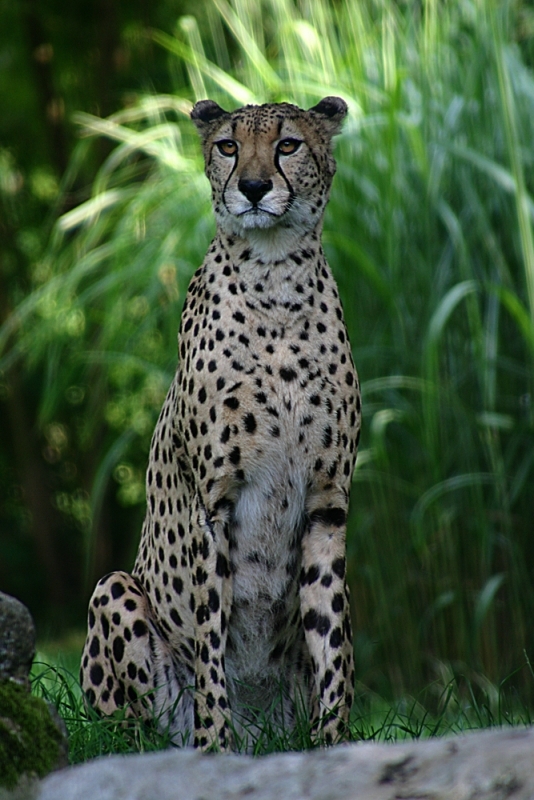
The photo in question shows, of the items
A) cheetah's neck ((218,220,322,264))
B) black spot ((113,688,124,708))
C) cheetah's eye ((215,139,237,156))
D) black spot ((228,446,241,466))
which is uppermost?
cheetah's eye ((215,139,237,156))

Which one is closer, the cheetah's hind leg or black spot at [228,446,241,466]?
black spot at [228,446,241,466]

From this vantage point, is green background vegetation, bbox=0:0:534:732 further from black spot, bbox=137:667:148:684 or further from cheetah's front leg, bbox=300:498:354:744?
black spot, bbox=137:667:148:684

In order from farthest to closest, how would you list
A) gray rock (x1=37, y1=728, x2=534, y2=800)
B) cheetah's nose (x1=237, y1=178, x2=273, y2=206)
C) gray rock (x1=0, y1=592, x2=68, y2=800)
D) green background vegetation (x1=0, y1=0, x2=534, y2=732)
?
green background vegetation (x1=0, y1=0, x2=534, y2=732)
cheetah's nose (x1=237, y1=178, x2=273, y2=206)
gray rock (x1=0, y1=592, x2=68, y2=800)
gray rock (x1=37, y1=728, x2=534, y2=800)

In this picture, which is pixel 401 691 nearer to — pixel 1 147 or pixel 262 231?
pixel 262 231

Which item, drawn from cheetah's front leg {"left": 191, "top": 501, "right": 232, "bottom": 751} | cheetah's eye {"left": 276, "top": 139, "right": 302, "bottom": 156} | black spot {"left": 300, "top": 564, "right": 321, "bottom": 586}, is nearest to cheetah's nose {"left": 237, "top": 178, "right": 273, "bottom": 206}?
cheetah's eye {"left": 276, "top": 139, "right": 302, "bottom": 156}

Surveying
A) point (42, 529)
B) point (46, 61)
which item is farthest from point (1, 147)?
point (42, 529)

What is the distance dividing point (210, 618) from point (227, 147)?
118 centimetres

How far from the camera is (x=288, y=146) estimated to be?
2.79 metres

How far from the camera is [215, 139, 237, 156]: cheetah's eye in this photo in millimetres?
2816

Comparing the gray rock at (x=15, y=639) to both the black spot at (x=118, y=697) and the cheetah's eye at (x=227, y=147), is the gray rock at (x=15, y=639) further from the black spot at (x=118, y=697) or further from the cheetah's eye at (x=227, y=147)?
the cheetah's eye at (x=227, y=147)

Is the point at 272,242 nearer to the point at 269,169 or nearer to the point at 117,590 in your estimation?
the point at 269,169

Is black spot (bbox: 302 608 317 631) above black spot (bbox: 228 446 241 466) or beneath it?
beneath

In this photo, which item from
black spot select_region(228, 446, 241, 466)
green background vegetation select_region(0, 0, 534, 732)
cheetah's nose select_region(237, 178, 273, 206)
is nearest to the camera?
cheetah's nose select_region(237, 178, 273, 206)

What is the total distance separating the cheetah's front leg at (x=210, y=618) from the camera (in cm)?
274
